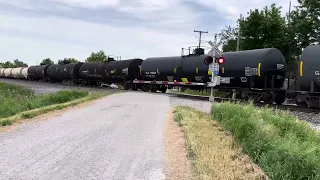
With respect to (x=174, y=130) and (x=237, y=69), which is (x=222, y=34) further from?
(x=174, y=130)

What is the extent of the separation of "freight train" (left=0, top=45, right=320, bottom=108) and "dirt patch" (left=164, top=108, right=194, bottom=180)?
7.68 meters

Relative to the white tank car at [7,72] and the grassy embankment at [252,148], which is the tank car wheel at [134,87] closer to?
the grassy embankment at [252,148]

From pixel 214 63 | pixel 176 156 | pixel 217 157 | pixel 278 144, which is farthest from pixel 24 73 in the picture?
pixel 278 144

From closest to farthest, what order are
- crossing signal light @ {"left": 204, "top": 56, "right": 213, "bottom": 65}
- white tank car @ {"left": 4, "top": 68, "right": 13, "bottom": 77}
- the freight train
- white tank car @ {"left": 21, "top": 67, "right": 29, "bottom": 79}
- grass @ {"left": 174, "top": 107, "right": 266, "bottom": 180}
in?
1. grass @ {"left": 174, "top": 107, "right": 266, "bottom": 180}
2. crossing signal light @ {"left": 204, "top": 56, "right": 213, "bottom": 65}
3. the freight train
4. white tank car @ {"left": 21, "top": 67, "right": 29, "bottom": 79}
5. white tank car @ {"left": 4, "top": 68, "right": 13, "bottom": 77}

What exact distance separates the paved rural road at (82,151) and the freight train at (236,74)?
8.00m

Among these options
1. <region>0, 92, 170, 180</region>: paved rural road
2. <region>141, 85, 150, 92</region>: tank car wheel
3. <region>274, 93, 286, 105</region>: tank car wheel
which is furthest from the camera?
<region>141, 85, 150, 92</region>: tank car wheel

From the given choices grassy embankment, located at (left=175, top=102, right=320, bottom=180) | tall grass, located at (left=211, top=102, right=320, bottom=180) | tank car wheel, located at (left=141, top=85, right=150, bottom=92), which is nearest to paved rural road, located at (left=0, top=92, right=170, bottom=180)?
grassy embankment, located at (left=175, top=102, right=320, bottom=180)

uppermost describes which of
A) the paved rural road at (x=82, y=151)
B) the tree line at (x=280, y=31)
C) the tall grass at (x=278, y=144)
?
the tree line at (x=280, y=31)

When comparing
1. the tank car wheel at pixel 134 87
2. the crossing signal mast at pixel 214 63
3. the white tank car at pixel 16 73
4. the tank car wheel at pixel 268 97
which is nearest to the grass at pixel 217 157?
the crossing signal mast at pixel 214 63

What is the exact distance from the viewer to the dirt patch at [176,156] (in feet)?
19.7

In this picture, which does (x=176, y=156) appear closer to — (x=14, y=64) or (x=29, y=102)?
(x=29, y=102)

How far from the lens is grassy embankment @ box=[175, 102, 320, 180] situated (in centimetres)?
573

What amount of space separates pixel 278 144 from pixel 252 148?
1.87ft

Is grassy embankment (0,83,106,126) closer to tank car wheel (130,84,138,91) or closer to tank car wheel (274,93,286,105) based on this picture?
tank car wheel (274,93,286,105)
